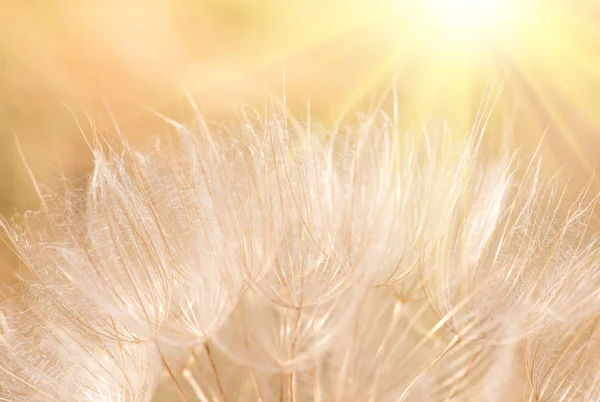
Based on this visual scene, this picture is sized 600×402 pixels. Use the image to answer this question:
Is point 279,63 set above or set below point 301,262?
above

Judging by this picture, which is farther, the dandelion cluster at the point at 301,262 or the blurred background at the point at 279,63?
the blurred background at the point at 279,63

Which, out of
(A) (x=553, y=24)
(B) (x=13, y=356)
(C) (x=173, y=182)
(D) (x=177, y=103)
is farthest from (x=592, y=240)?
(B) (x=13, y=356)

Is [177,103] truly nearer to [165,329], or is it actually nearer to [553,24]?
[165,329]

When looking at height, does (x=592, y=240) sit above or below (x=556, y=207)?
below

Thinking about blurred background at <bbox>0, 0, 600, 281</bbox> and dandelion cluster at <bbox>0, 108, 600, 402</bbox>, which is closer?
dandelion cluster at <bbox>0, 108, 600, 402</bbox>
